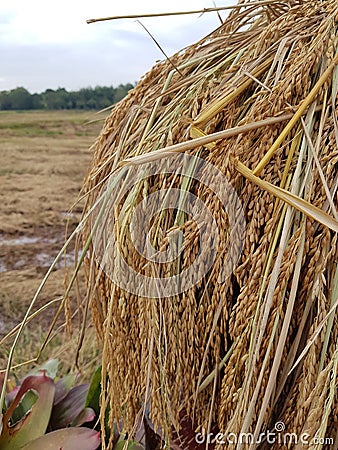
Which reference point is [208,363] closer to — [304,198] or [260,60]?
[304,198]

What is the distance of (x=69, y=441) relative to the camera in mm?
921

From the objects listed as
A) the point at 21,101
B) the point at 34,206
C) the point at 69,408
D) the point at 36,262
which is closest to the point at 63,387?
the point at 69,408

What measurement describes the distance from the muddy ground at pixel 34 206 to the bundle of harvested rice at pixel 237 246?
11cm

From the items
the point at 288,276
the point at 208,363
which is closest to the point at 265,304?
the point at 288,276

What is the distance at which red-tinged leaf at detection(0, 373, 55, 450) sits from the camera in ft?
3.13

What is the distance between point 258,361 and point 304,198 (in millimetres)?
166

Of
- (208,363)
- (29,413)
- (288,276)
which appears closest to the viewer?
(288,276)

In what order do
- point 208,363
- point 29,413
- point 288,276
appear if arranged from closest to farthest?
point 288,276 < point 208,363 < point 29,413

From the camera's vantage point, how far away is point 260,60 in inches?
26.4

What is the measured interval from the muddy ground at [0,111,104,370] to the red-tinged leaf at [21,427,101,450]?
1.12 ft

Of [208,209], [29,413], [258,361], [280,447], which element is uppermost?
[208,209]

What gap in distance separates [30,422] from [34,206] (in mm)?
4397

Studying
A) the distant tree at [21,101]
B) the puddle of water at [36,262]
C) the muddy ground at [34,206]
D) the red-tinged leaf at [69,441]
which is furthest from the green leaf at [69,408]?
Result: the distant tree at [21,101]

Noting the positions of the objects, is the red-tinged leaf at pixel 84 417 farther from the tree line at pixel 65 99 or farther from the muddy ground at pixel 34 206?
the tree line at pixel 65 99
